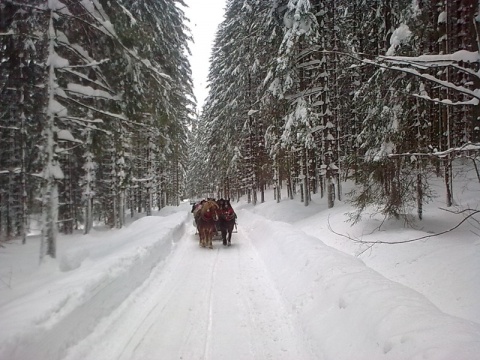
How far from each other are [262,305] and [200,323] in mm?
1323

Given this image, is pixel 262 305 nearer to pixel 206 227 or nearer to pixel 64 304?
pixel 64 304

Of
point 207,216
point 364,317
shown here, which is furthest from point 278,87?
point 364,317

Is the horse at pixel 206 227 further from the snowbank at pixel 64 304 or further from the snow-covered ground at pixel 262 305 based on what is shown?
the snowbank at pixel 64 304

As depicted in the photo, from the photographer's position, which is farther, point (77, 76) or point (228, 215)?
point (228, 215)

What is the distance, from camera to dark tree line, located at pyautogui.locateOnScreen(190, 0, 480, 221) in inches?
291

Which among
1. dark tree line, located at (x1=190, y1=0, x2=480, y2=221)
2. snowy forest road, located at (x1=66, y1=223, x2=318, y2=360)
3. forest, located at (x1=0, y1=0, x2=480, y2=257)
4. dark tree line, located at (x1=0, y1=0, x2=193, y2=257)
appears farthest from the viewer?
dark tree line, located at (x1=0, y1=0, x2=193, y2=257)

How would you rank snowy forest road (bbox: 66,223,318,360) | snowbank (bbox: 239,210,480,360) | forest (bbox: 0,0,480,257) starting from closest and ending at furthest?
snowbank (bbox: 239,210,480,360)
snowy forest road (bbox: 66,223,318,360)
forest (bbox: 0,0,480,257)

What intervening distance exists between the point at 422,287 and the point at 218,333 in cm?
419

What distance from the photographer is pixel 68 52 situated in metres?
9.01

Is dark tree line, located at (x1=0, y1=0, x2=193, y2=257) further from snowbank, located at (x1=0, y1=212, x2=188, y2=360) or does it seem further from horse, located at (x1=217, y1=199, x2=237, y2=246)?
horse, located at (x1=217, y1=199, x2=237, y2=246)

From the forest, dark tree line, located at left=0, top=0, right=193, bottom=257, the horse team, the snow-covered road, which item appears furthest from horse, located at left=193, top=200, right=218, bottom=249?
the snow-covered road

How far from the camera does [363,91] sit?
12820 mm

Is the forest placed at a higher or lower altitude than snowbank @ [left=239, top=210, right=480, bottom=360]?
higher

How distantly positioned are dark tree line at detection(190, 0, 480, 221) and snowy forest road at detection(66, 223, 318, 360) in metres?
3.11
